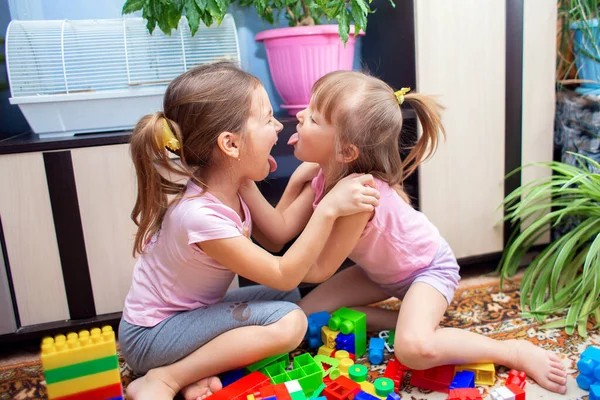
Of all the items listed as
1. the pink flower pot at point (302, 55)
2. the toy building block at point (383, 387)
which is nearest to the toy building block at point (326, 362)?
the toy building block at point (383, 387)

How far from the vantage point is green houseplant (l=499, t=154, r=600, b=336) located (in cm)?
127

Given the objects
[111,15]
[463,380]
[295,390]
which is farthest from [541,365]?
[111,15]

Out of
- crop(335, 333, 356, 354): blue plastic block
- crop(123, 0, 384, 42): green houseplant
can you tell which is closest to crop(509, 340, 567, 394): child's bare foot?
crop(335, 333, 356, 354): blue plastic block

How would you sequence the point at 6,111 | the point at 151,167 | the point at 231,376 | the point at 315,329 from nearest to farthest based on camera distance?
the point at 151,167 < the point at 231,376 < the point at 315,329 < the point at 6,111

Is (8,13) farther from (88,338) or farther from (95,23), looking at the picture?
(88,338)

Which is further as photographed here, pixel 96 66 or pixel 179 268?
pixel 96 66

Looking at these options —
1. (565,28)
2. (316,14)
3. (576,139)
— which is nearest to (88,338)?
(316,14)

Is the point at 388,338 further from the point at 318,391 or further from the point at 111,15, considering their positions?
the point at 111,15

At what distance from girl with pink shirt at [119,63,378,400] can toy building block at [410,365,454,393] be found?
9.7 inches

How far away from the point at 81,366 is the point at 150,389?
16cm

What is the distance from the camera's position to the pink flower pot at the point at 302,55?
138cm

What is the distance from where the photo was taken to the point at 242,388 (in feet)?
3.24

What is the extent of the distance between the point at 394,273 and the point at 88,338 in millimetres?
648

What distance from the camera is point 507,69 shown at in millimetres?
1479
